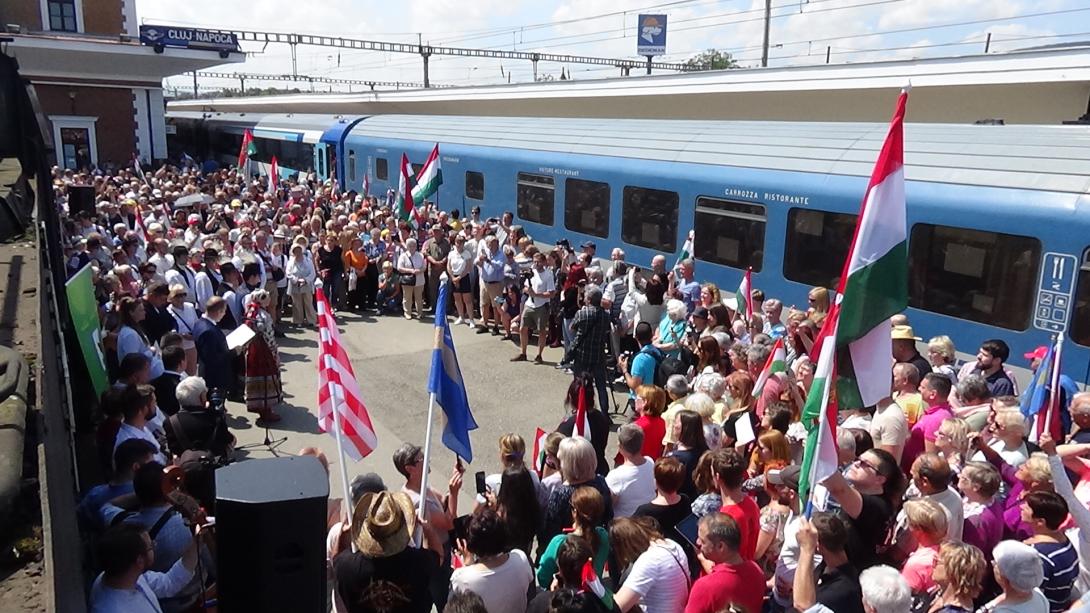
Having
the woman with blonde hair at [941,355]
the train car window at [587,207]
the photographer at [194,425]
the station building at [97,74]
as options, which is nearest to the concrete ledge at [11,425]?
the photographer at [194,425]

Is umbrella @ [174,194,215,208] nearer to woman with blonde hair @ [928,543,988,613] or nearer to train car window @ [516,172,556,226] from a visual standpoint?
train car window @ [516,172,556,226]

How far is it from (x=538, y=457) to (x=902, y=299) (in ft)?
8.45

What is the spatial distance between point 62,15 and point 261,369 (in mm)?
27926

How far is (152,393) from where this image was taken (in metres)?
5.42

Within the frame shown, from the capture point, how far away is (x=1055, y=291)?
7262 mm

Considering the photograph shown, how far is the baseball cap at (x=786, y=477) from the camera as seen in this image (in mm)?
4328

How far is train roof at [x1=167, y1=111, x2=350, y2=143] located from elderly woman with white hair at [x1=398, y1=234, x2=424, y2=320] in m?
12.5

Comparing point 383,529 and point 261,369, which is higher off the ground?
point 383,529

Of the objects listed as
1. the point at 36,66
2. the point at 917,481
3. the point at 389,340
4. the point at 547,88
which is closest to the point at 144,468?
the point at 917,481

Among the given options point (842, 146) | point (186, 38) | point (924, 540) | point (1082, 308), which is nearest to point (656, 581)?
point (924, 540)

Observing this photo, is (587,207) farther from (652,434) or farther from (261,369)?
(652,434)

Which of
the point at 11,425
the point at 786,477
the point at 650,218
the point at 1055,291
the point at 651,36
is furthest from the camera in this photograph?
the point at 651,36

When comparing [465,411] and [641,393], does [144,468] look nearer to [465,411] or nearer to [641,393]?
[465,411]

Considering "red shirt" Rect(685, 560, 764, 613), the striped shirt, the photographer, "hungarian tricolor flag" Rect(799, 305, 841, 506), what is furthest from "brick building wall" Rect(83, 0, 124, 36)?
the striped shirt
